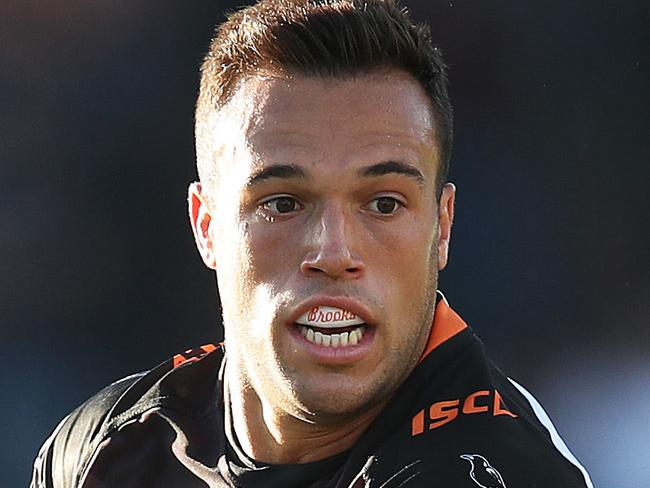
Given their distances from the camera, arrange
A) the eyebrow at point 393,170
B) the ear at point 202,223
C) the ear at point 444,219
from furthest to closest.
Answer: the ear at point 202,223 → the ear at point 444,219 → the eyebrow at point 393,170

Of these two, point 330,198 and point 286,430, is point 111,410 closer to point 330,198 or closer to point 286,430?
point 286,430

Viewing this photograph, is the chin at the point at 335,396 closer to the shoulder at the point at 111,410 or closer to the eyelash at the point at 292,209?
the eyelash at the point at 292,209

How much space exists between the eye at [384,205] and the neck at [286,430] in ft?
0.93

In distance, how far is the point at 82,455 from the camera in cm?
189

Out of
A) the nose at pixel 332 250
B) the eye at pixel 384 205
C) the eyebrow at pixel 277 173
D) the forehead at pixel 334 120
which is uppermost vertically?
the forehead at pixel 334 120

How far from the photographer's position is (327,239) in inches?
60.9

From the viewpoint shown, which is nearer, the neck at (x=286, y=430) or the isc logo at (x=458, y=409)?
the isc logo at (x=458, y=409)

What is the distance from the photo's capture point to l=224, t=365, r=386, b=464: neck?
166 centimetres

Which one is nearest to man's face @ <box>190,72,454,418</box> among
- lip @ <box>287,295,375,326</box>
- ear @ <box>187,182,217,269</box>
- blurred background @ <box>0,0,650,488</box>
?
lip @ <box>287,295,375,326</box>

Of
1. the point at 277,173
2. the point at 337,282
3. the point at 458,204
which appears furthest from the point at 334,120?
the point at 458,204

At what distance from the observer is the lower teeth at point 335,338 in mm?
1534

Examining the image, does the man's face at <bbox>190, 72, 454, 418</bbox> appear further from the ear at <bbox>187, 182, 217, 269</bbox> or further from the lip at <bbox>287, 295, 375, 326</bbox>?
the ear at <bbox>187, 182, 217, 269</bbox>

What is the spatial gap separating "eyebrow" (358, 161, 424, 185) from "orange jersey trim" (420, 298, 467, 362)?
0.69 feet

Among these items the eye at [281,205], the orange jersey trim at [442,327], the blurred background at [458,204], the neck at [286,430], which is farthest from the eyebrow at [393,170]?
the blurred background at [458,204]
